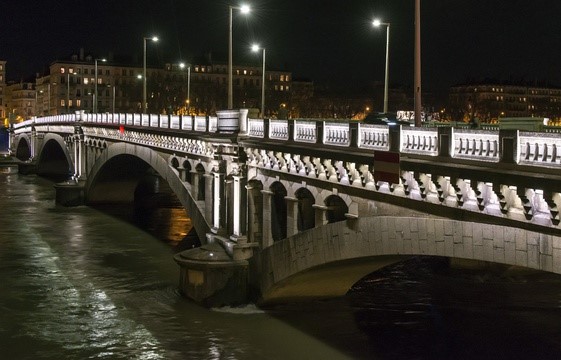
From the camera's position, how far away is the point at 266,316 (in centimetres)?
2484

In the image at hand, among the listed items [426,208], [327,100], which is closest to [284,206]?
[426,208]

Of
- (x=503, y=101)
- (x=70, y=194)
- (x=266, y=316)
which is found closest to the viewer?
(x=266, y=316)

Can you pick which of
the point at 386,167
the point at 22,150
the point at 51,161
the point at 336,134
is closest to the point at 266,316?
the point at 336,134

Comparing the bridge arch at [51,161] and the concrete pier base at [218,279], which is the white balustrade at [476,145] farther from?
the bridge arch at [51,161]

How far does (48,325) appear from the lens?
83.9ft

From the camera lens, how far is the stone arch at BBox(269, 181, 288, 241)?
2553 centimetres

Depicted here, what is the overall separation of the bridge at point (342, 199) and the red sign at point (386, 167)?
0.03 m

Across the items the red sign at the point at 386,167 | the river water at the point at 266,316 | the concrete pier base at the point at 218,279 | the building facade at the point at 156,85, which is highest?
the building facade at the point at 156,85

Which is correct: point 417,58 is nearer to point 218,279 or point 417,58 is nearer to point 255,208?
point 255,208

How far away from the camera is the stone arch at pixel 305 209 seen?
23531 mm

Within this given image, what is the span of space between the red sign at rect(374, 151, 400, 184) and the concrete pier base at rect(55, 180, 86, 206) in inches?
1703

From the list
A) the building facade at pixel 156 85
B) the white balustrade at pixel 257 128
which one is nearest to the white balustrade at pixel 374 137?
the white balustrade at pixel 257 128

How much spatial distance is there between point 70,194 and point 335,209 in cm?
3960

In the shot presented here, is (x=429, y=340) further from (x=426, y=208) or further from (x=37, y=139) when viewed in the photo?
(x=37, y=139)
